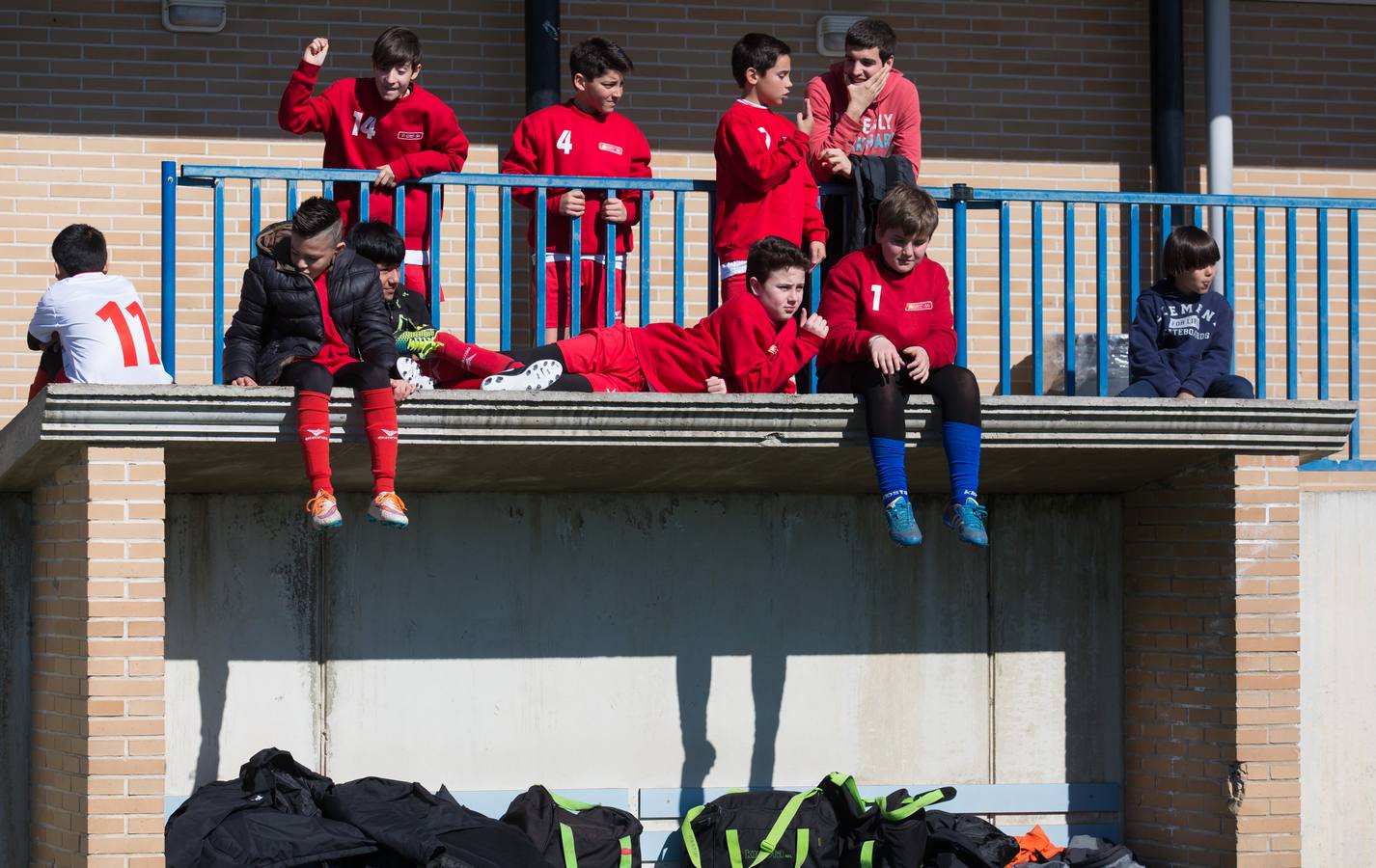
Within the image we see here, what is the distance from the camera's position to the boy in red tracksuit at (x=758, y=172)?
776 centimetres

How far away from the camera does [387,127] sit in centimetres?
818

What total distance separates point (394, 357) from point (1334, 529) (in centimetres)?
453

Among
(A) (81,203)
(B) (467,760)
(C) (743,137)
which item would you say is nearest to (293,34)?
(A) (81,203)

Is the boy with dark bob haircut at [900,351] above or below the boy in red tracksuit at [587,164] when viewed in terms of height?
below

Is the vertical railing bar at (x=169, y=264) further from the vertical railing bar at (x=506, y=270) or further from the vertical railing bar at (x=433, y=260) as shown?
the vertical railing bar at (x=506, y=270)

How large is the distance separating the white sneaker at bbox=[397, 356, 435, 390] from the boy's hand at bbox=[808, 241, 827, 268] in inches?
68.3

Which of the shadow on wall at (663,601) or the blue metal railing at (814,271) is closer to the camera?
the blue metal railing at (814,271)

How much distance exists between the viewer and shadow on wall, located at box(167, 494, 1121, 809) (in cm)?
834

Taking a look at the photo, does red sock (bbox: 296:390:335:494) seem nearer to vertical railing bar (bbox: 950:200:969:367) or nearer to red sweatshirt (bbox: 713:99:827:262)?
red sweatshirt (bbox: 713:99:827:262)

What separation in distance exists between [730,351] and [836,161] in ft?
3.55

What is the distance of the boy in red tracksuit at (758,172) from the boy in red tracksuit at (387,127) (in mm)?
1186

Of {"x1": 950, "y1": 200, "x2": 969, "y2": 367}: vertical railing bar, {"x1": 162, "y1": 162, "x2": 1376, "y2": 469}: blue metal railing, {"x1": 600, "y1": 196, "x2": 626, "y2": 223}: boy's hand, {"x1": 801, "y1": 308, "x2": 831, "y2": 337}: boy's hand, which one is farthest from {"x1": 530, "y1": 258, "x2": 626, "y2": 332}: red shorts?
{"x1": 950, "y1": 200, "x2": 969, "y2": 367}: vertical railing bar

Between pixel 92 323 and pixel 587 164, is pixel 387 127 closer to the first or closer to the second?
pixel 587 164

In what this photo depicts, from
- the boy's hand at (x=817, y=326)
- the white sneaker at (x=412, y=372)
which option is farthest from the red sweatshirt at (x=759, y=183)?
the white sneaker at (x=412, y=372)
